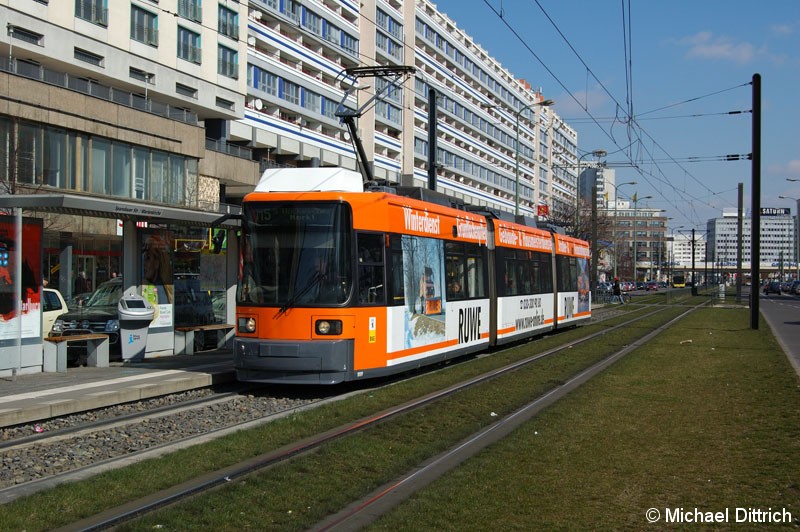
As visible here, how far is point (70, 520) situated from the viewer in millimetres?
6180

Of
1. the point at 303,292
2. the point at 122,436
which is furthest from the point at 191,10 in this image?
the point at 122,436

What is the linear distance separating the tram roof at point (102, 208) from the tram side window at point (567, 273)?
12.9 meters

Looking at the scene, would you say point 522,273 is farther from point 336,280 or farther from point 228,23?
point 228,23

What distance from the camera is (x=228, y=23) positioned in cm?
4844

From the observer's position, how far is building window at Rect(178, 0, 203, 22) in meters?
43.8

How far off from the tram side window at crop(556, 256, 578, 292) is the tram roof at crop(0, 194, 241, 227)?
1289cm

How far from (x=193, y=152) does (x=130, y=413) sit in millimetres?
24230

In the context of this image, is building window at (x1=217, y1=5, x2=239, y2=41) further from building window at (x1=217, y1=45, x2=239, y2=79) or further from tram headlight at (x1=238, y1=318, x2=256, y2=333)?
tram headlight at (x1=238, y1=318, x2=256, y2=333)

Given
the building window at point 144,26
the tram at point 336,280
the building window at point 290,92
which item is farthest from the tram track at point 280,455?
the building window at point 290,92

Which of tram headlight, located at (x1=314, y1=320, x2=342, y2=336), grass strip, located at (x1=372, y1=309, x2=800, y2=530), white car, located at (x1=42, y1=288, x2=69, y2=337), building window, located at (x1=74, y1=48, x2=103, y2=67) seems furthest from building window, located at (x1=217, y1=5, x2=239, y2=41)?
grass strip, located at (x1=372, y1=309, x2=800, y2=530)

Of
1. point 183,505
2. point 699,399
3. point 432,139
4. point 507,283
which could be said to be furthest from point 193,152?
point 183,505

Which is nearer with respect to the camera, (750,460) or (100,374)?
(750,460)

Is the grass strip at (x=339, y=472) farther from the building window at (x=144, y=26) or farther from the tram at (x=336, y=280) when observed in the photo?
the building window at (x=144, y=26)

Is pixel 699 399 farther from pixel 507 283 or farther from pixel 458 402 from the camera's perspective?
pixel 507 283
